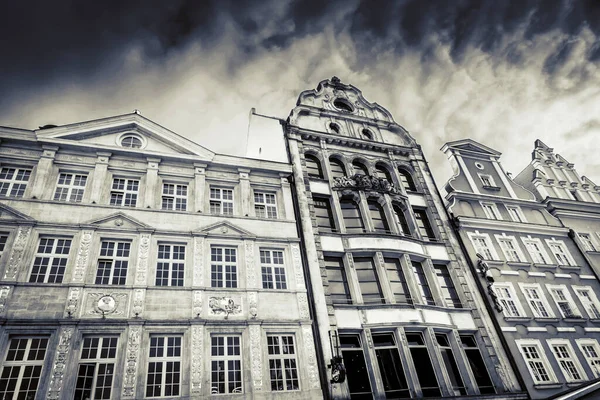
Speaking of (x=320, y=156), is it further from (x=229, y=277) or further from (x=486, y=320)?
(x=486, y=320)

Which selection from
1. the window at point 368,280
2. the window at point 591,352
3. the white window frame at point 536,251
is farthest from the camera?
the white window frame at point 536,251

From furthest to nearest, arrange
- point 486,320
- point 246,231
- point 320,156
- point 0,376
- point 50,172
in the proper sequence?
point 320,156 → point 486,320 → point 246,231 → point 50,172 → point 0,376

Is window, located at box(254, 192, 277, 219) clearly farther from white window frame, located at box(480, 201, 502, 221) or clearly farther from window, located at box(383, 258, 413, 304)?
white window frame, located at box(480, 201, 502, 221)

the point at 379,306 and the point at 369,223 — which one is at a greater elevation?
the point at 369,223

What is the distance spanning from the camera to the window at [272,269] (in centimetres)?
1748

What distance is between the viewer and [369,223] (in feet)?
70.9

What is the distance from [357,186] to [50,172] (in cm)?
1546

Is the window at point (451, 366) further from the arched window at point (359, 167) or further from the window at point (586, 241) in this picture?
the window at point (586, 241)

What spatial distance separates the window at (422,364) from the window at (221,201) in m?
10.6

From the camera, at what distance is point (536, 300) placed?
2197cm

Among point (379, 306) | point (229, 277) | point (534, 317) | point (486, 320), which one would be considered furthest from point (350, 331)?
point (534, 317)

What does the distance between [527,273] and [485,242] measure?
2.83 m

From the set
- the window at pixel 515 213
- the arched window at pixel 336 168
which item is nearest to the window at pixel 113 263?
the arched window at pixel 336 168

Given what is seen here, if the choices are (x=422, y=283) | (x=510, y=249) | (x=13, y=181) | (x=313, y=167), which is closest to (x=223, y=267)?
(x=313, y=167)
